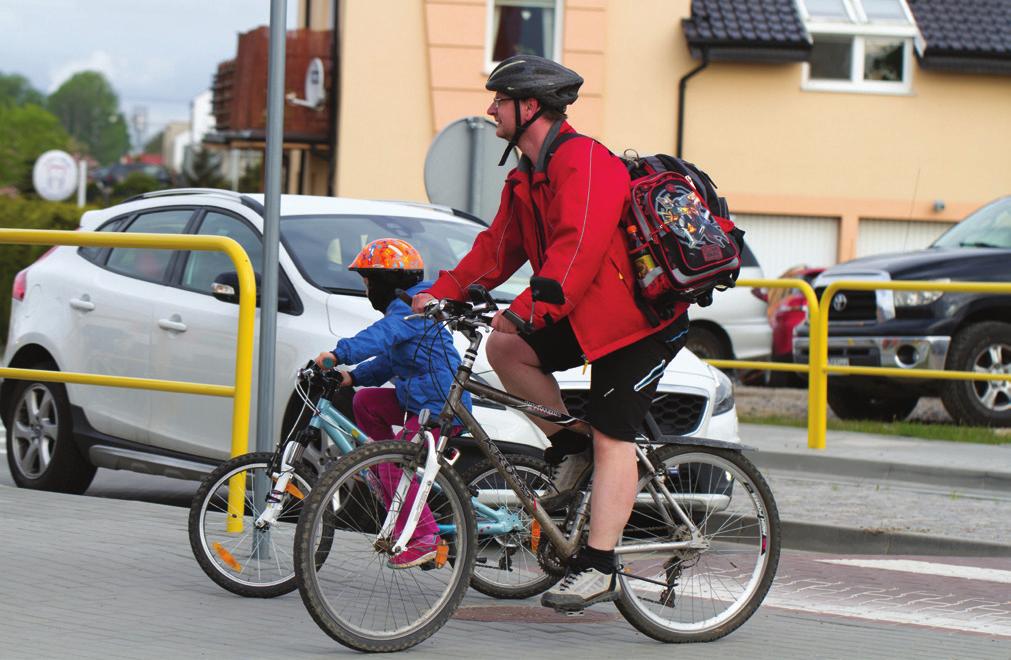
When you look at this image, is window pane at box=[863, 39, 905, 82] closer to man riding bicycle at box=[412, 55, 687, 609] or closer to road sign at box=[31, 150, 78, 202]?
road sign at box=[31, 150, 78, 202]

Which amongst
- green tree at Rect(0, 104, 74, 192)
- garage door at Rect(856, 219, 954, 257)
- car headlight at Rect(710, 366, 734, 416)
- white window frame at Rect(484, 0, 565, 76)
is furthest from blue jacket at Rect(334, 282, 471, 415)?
green tree at Rect(0, 104, 74, 192)

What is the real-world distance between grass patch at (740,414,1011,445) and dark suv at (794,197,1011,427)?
290 millimetres

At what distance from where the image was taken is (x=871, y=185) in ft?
77.2

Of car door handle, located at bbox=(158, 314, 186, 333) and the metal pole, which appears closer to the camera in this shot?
the metal pole

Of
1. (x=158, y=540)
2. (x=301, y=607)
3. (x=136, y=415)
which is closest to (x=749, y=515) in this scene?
(x=301, y=607)

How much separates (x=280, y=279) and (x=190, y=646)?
3028 millimetres

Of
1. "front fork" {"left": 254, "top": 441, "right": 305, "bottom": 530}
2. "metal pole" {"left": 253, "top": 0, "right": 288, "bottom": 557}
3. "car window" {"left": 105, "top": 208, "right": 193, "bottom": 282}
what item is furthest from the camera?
"car window" {"left": 105, "top": 208, "right": 193, "bottom": 282}

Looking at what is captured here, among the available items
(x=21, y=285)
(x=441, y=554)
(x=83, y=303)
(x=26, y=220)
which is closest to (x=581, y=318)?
(x=441, y=554)

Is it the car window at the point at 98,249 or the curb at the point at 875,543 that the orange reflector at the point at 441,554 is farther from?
the car window at the point at 98,249

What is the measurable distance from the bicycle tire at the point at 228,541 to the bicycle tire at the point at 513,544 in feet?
2.36

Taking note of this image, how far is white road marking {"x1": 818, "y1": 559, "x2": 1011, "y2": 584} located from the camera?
7727 millimetres

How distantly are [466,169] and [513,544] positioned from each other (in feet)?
20.7

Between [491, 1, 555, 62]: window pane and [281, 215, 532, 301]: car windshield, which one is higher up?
[491, 1, 555, 62]: window pane

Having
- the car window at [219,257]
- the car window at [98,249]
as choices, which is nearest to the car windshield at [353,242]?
the car window at [219,257]
